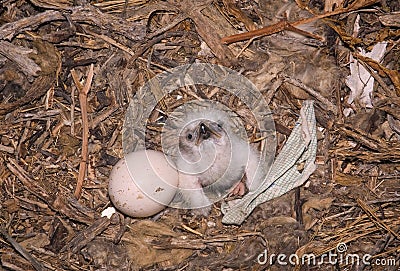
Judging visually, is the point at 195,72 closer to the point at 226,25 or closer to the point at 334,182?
the point at 226,25

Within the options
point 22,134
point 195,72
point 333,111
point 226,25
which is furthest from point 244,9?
point 22,134

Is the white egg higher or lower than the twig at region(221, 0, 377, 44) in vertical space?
lower

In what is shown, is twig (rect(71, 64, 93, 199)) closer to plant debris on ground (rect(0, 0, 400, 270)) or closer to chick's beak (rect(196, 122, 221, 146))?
plant debris on ground (rect(0, 0, 400, 270))

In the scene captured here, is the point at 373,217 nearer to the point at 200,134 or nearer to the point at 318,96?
the point at 318,96

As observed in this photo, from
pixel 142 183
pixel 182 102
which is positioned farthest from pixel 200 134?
pixel 142 183

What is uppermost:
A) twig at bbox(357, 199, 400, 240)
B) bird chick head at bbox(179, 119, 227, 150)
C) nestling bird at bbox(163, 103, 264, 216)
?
bird chick head at bbox(179, 119, 227, 150)

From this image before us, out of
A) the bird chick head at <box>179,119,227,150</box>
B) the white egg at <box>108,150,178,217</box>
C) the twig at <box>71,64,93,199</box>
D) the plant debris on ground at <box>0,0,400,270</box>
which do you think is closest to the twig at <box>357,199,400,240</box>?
the plant debris on ground at <box>0,0,400,270</box>
